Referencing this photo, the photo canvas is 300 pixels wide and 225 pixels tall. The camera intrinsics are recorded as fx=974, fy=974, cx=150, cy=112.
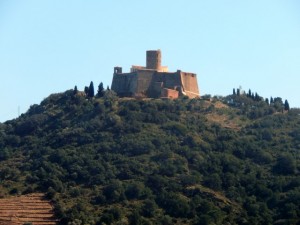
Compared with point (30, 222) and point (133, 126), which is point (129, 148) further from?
point (30, 222)

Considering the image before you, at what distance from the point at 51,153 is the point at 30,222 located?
11.0 m

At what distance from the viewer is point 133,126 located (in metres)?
73.6

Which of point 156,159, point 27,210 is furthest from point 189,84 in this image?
point 27,210

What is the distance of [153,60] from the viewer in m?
80.4

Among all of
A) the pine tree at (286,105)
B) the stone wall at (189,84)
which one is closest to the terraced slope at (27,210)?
the stone wall at (189,84)

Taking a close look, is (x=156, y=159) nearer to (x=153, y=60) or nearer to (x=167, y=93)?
(x=167, y=93)

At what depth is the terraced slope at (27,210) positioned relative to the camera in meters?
60.8

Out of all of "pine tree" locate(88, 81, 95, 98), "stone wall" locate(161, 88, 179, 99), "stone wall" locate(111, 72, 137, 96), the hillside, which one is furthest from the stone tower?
"pine tree" locate(88, 81, 95, 98)

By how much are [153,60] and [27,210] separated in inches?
886

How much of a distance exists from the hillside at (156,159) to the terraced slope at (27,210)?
0.79 m

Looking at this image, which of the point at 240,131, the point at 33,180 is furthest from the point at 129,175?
the point at 240,131

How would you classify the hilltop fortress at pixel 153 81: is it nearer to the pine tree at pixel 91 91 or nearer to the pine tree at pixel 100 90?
the pine tree at pixel 100 90

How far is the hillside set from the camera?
61.9m

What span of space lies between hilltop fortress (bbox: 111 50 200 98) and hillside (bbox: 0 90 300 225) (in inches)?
63.2
